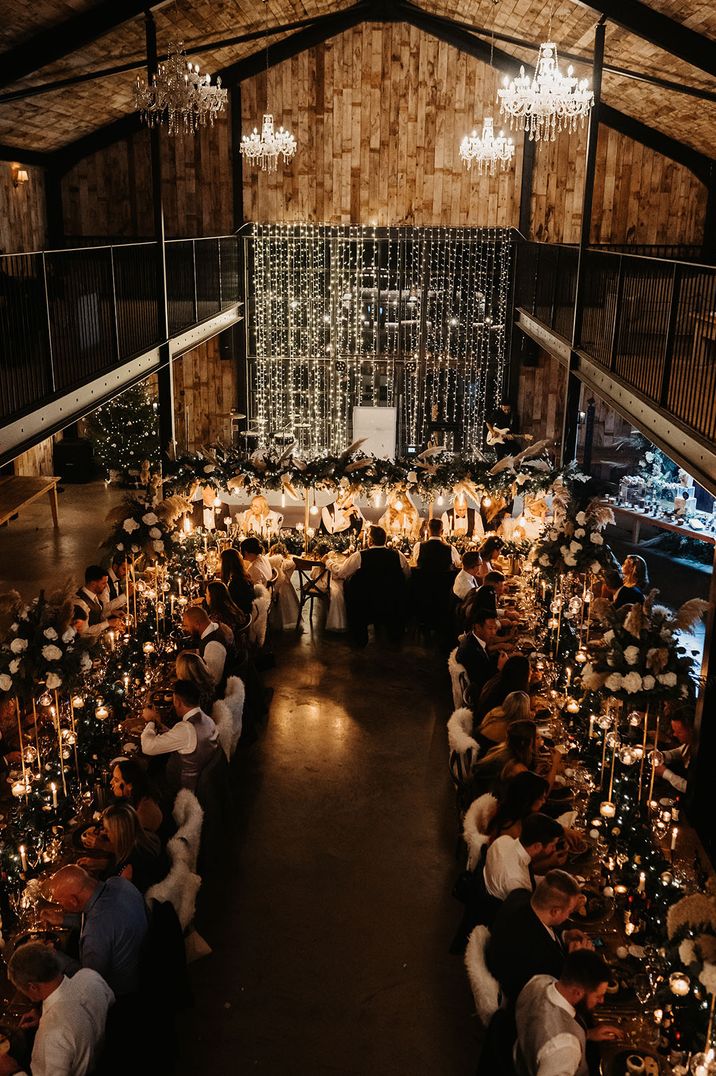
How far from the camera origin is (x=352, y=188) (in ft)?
56.9

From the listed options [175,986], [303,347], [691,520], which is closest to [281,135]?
[303,347]

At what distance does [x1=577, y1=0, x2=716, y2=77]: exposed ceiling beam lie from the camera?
33.1ft

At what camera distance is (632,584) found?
28.4 feet

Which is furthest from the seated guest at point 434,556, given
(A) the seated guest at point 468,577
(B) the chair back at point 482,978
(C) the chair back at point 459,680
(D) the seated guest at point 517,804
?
(B) the chair back at point 482,978

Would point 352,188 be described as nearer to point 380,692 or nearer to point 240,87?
point 240,87

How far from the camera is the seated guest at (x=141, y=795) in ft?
18.7

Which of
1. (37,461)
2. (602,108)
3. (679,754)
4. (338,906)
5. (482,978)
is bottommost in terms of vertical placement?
(338,906)

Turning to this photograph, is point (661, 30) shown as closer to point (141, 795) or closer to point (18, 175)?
point (141, 795)

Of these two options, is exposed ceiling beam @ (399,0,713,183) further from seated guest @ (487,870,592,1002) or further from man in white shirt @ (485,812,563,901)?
seated guest @ (487,870,592,1002)

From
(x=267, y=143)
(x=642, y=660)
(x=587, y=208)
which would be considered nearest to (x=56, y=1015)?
(x=642, y=660)

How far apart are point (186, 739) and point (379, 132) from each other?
45.4 feet

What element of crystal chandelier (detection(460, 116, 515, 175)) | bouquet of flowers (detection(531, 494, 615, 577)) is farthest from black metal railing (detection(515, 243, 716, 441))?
crystal chandelier (detection(460, 116, 515, 175))

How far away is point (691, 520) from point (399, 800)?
8.40 metres

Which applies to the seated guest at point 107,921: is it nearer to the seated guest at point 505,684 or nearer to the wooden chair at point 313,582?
the seated guest at point 505,684
